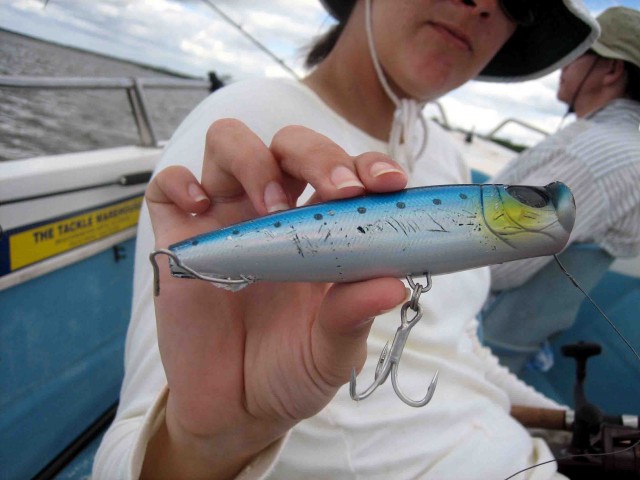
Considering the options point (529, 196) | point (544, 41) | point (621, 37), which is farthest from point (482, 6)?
point (621, 37)

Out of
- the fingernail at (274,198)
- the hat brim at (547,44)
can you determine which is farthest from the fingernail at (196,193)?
the hat brim at (547,44)

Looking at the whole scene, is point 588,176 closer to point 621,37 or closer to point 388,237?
point 621,37

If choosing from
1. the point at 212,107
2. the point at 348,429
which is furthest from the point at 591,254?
the point at 212,107

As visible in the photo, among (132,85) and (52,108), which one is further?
(52,108)

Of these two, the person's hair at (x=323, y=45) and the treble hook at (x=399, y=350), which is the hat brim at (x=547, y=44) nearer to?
the person's hair at (x=323, y=45)

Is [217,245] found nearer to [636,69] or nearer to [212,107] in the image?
[212,107]
